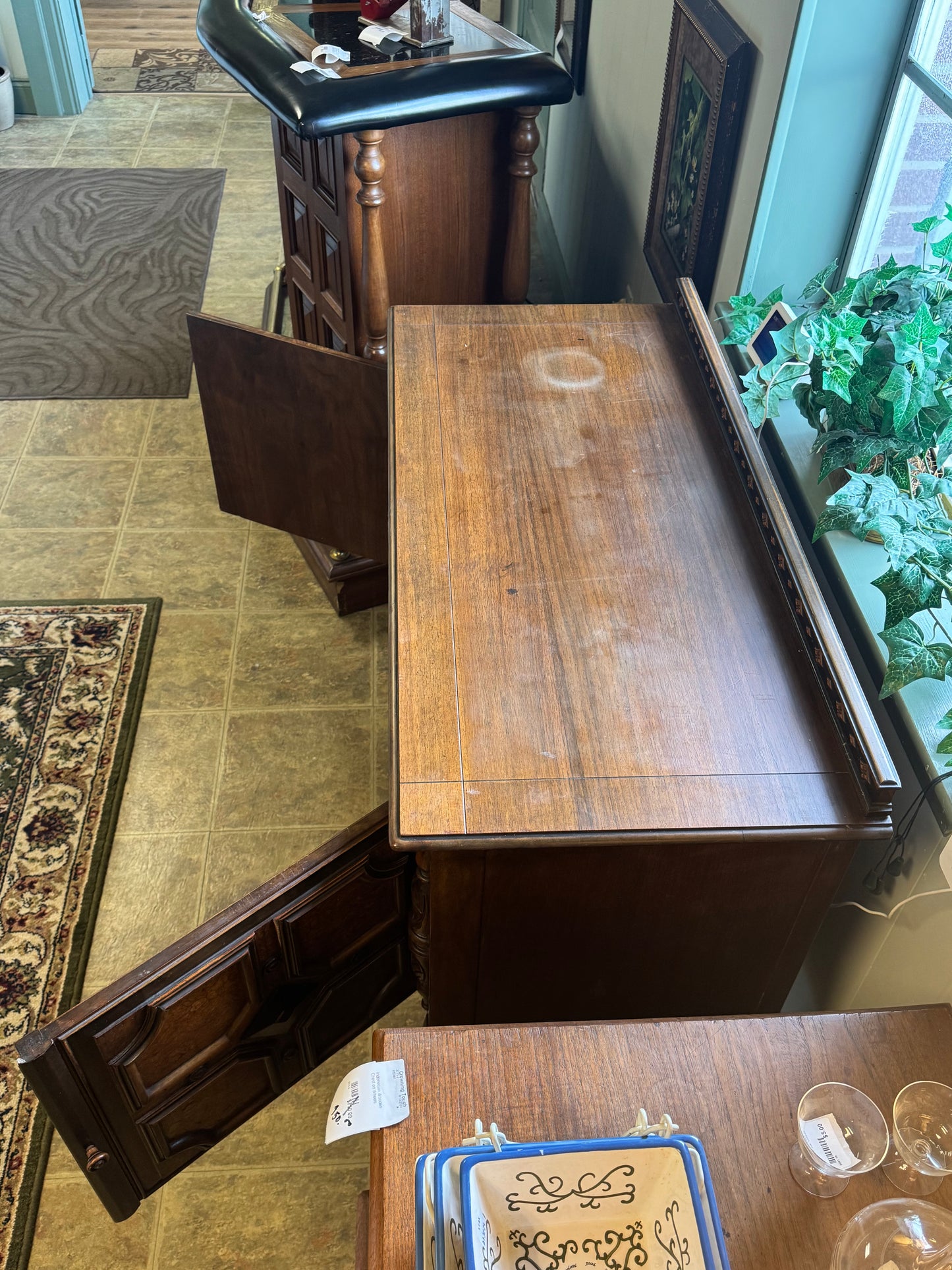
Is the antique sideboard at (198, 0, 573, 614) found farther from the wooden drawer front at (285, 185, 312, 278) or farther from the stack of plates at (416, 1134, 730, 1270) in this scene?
the stack of plates at (416, 1134, 730, 1270)

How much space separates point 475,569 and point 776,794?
0.51 meters

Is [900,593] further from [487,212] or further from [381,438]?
[487,212]

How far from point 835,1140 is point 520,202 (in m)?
2.16

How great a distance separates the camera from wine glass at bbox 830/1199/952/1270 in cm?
92

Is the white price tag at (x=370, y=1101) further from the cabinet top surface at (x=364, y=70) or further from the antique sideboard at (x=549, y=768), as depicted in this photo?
the cabinet top surface at (x=364, y=70)

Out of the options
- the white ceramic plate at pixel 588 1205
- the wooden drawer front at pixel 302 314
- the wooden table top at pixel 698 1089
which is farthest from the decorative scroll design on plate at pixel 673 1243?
the wooden drawer front at pixel 302 314

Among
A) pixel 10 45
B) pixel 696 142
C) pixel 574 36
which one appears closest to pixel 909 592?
pixel 696 142

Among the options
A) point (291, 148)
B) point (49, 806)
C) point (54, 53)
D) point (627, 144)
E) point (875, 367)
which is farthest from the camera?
point (54, 53)

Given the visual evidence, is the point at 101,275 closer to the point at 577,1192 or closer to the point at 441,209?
the point at 441,209

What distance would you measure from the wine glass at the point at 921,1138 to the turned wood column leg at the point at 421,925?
0.58 m

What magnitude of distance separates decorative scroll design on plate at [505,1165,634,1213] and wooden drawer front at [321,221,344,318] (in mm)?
2138

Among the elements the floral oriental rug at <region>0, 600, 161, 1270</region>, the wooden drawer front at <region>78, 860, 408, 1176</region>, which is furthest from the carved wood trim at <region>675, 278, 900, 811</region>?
the floral oriental rug at <region>0, 600, 161, 1270</region>

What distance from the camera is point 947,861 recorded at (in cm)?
125

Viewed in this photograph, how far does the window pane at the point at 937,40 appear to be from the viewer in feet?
5.18
